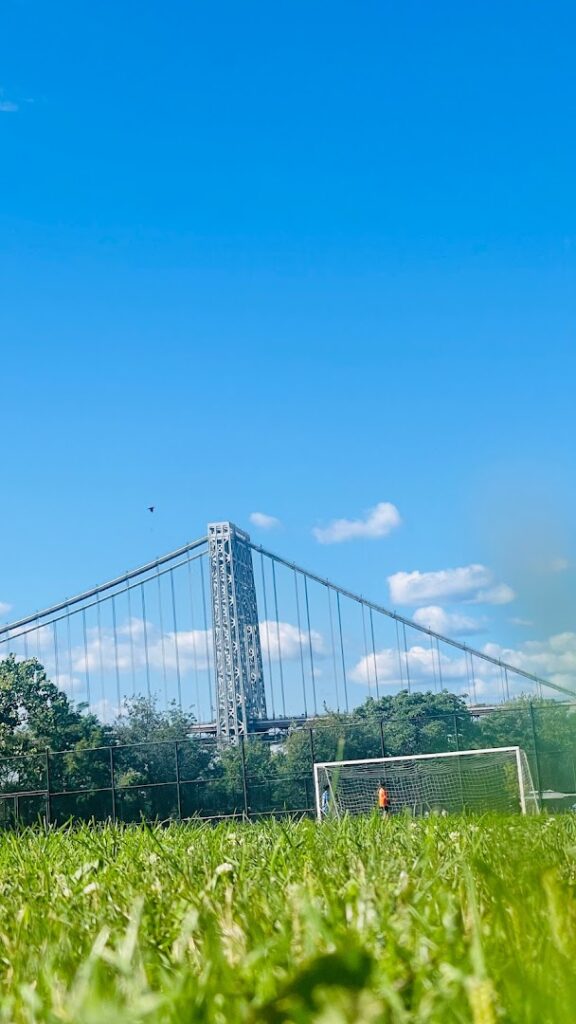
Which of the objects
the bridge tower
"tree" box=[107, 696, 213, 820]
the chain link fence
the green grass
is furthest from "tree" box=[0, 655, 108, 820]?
the green grass

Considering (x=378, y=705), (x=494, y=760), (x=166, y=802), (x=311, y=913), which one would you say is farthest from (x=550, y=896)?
(x=378, y=705)

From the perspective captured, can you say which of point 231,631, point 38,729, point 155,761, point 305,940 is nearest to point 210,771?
point 155,761

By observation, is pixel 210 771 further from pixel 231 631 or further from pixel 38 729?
pixel 231 631

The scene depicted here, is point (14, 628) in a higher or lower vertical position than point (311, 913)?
higher

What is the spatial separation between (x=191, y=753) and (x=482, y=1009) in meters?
53.0

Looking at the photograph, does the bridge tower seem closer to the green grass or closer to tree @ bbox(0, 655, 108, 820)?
tree @ bbox(0, 655, 108, 820)

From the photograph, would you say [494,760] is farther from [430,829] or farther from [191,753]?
[191,753]

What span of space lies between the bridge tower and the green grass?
243 feet

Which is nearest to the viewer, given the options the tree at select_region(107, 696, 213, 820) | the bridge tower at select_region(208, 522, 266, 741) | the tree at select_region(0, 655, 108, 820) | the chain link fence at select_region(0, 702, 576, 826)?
the chain link fence at select_region(0, 702, 576, 826)

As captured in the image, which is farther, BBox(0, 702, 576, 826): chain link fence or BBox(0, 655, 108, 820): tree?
BBox(0, 655, 108, 820): tree

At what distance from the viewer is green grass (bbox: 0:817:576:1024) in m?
0.77

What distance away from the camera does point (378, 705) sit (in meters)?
66.1

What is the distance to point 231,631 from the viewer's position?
78500mm

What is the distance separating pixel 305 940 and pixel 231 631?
77.9 meters
